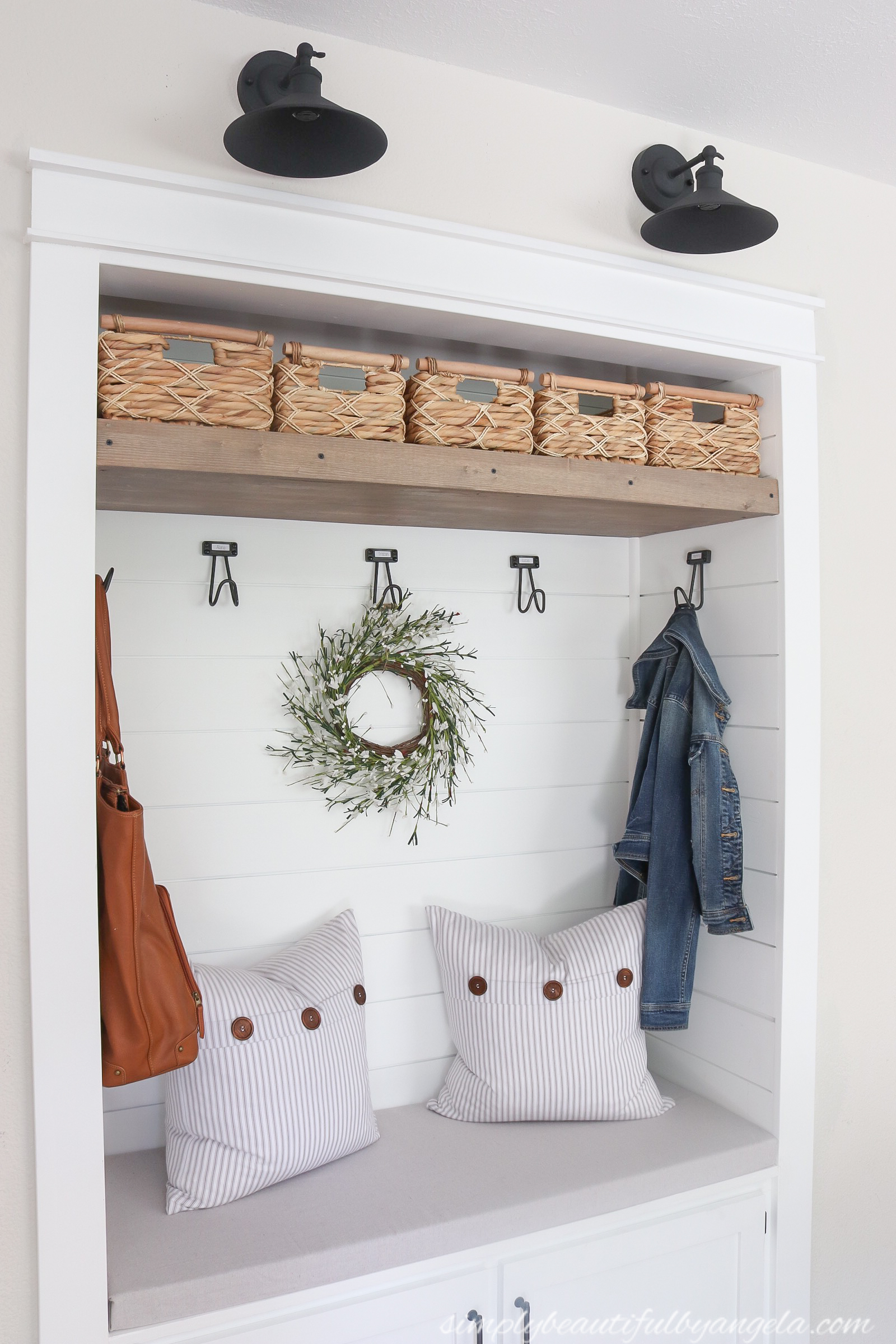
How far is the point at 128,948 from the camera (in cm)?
151

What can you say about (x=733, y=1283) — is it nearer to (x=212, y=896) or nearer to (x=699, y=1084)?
(x=699, y=1084)

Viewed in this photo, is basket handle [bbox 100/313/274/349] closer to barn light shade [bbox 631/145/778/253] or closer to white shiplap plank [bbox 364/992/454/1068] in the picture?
barn light shade [bbox 631/145/778/253]

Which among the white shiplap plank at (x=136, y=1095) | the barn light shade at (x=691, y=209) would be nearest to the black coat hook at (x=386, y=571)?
the barn light shade at (x=691, y=209)

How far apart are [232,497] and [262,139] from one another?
0.59 m

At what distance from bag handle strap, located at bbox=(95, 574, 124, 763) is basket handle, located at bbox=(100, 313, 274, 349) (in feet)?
1.31

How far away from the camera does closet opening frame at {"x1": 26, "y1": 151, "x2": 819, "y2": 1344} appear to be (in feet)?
4.79

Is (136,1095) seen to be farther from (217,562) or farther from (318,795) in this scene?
(217,562)

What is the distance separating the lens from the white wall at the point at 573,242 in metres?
1.47

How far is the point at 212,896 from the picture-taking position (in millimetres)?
2037

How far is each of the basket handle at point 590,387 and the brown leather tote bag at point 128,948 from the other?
91 cm

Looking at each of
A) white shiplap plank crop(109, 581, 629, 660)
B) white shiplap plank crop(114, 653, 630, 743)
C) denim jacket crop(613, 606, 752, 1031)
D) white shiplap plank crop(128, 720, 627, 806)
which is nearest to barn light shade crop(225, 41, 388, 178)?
white shiplap plank crop(109, 581, 629, 660)

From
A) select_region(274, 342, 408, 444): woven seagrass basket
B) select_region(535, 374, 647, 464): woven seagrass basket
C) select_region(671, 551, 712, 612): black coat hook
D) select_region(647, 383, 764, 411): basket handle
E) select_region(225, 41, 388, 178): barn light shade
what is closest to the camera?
select_region(225, 41, 388, 178): barn light shade

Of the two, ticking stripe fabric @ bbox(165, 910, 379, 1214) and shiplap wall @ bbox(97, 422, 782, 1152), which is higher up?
shiplap wall @ bbox(97, 422, 782, 1152)

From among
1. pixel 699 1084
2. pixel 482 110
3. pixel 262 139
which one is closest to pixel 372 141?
pixel 262 139
